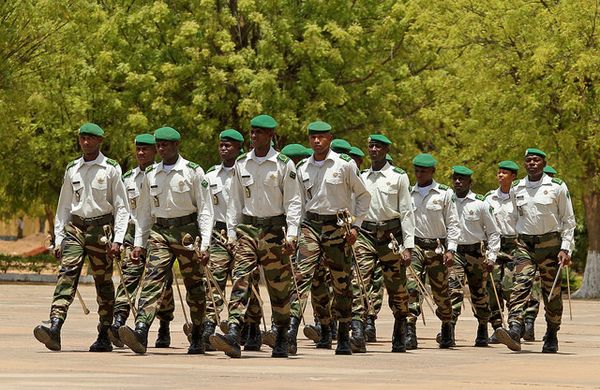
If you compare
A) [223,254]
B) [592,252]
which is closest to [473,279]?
[223,254]

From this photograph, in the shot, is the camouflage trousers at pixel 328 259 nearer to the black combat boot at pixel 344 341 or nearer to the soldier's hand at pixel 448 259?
the black combat boot at pixel 344 341

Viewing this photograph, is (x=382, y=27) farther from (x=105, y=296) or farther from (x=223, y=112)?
(x=105, y=296)

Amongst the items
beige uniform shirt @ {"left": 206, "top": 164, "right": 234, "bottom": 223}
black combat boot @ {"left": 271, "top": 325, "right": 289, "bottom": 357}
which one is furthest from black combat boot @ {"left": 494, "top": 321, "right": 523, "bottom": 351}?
beige uniform shirt @ {"left": 206, "top": 164, "right": 234, "bottom": 223}

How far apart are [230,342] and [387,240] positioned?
2.89m

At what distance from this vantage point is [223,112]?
46.1m

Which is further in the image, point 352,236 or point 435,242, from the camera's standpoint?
point 435,242

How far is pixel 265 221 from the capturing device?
1667 cm

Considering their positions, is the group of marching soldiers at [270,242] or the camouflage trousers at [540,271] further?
the camouflage trousers at [540,271]

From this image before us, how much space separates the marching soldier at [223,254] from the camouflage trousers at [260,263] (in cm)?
99

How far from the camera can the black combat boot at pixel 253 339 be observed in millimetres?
18203

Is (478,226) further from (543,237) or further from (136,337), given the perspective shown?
(136,337)

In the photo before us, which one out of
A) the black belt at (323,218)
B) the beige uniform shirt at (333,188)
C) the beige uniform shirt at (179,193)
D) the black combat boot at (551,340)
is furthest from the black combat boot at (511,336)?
the beige uniform shirt at (179,193)

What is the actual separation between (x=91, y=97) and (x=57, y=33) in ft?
15.5

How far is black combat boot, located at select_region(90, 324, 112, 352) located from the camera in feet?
56.4
